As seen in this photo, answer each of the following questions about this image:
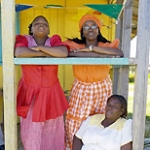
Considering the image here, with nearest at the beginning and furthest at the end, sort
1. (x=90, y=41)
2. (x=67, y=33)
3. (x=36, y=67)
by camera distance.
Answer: (x=36, y=67) < (x=90, y=41) < (x=67, y=33)

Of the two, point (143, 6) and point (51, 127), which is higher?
point (143, 6)

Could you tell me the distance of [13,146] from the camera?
5.65 feet

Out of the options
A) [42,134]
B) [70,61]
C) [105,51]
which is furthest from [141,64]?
[42,134]

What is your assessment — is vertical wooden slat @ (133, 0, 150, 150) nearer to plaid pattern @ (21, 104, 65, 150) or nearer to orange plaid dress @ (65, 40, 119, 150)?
orange plaid dress @ (65, 40, 119, 150)

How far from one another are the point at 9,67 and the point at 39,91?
18.9 inches

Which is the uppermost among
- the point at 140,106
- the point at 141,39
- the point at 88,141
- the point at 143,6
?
the point at 143,6

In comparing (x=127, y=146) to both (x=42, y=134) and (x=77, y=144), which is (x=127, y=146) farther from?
(x=42, y=134)

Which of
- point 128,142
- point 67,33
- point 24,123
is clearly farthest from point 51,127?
point 67,33

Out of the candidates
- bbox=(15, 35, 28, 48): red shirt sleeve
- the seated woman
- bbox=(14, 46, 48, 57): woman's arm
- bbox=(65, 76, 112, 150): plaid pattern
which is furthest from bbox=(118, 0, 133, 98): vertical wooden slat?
bbox=(14, 46, 48, 57): woman's arm

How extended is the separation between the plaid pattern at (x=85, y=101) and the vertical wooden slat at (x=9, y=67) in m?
0.69

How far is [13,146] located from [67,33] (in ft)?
9.02

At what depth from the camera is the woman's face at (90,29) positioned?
2.09 m

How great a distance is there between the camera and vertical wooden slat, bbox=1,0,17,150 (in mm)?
1620

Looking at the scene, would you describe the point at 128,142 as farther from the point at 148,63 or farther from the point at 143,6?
the point at 143,6
